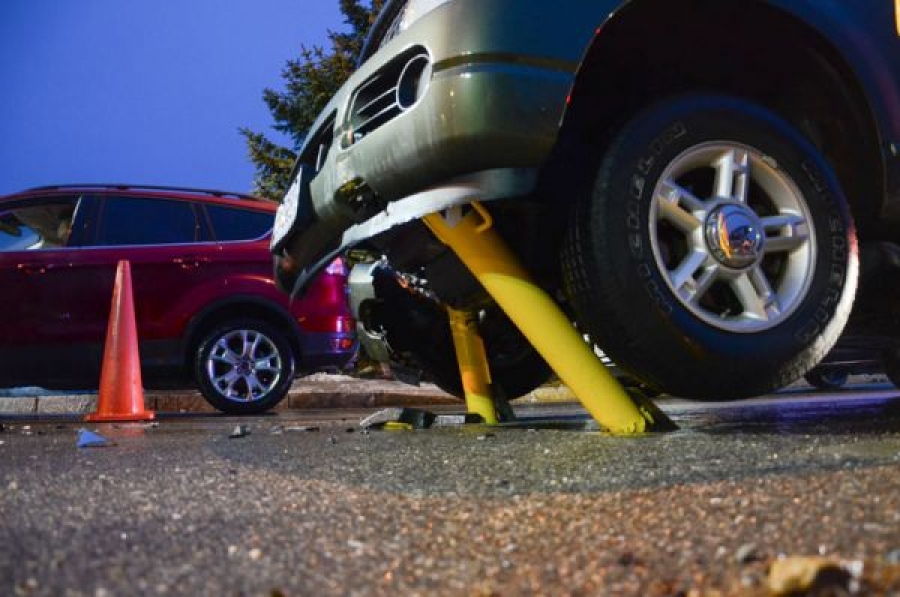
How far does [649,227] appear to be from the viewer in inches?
99.7

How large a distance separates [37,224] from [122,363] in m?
1.50

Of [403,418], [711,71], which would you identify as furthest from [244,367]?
[711,71]

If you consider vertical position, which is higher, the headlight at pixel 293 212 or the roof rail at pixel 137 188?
the roof rail at pixel 137 188

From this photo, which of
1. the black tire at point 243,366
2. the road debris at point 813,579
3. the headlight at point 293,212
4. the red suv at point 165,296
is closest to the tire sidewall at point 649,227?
the headlight at point 293,212

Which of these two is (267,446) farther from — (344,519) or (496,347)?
(344,519)

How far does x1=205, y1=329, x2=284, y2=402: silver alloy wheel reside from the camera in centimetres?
666

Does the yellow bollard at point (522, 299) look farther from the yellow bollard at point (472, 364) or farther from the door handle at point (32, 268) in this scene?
the door handle at point (32, 268)

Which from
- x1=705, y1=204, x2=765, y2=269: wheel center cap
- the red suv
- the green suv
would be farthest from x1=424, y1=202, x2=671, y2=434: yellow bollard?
the red suv

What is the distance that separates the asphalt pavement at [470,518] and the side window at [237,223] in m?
4.28

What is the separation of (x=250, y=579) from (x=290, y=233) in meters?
2.14

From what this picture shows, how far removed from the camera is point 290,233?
319 cm

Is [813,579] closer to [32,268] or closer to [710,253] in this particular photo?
[710,253]

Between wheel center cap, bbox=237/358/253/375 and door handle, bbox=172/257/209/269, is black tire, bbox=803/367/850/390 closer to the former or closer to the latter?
wheel center cap, bbox=237/358/253/375

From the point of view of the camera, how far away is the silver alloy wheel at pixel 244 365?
6.66 metres
